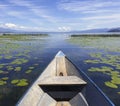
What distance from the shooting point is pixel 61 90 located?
5.84 metres

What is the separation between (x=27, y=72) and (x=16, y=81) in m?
2.03

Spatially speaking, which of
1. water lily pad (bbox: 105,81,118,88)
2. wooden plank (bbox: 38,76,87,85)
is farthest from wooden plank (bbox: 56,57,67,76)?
water lily pad (bbox: 105,81,118,88)

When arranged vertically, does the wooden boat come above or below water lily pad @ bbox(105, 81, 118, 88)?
above

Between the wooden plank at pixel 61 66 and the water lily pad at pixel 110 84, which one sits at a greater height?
the wooden plank at pixel 61 66

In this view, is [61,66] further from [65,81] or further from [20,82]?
[65,81]

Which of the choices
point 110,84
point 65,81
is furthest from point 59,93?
point 110,84

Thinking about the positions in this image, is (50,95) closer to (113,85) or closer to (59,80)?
(59,80)

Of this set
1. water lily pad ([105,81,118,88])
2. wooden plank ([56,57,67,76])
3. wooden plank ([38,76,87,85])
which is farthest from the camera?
water lily pad ([105,81,118,88])

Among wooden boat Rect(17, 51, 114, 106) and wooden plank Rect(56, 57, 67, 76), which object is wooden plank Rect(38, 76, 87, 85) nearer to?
wooden boat Rect(17, 51, 114, 106)

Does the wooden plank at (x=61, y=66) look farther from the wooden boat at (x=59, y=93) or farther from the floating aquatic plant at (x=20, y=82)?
the floating aquatic plant at (x=20, y=82)

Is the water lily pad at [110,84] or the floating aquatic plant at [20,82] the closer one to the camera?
the water lily pad at [110,84]

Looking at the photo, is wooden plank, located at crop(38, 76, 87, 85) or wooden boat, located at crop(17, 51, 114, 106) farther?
wooden boat, located at crop(17, 51, 114, 106)

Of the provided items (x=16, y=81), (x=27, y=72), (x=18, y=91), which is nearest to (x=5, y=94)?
(x=18, y=91)

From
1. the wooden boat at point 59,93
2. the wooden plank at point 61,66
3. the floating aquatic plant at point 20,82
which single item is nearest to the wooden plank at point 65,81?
the wooden boat at point 59,93
